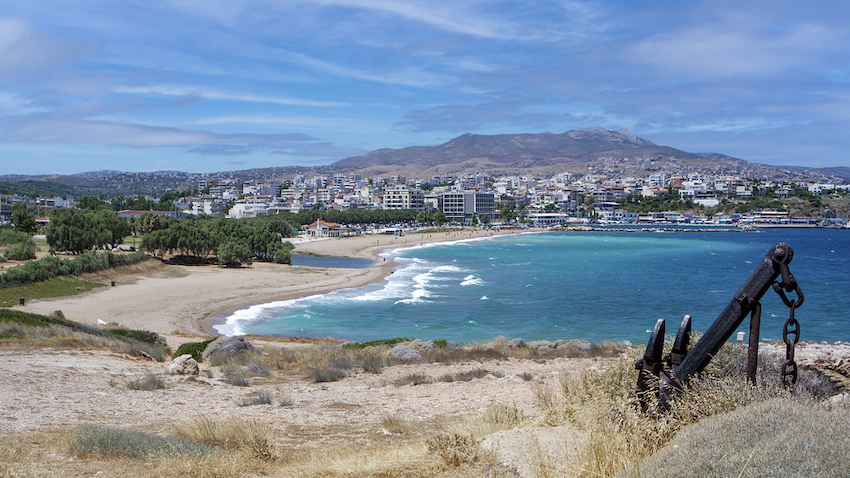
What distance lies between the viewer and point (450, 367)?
13320 mm

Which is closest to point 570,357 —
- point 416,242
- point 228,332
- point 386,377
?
point 386,377

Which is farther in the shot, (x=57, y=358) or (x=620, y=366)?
(x=57, y=358)

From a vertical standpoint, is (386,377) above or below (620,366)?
below

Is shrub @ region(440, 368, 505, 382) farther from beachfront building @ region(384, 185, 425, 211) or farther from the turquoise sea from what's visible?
beachfront building @ region(384, 185, 425, 211)

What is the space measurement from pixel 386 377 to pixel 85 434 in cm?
662

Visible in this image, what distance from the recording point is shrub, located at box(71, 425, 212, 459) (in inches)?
213

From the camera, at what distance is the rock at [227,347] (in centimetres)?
1470

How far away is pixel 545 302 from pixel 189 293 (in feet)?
67.9

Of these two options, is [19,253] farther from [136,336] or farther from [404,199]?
[404,199]

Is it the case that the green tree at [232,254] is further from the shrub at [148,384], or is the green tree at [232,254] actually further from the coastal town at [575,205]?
the coastal town at [575,205]

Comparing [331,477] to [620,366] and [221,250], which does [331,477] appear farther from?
[221,250]

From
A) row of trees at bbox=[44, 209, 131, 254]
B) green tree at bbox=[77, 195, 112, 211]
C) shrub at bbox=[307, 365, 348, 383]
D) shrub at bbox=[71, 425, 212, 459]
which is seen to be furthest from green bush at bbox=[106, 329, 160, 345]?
green tree at bbox=[77, 195, 112, 211]

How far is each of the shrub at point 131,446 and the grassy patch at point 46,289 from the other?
24.2 m

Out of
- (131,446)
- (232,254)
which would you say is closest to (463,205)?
(232,254)
